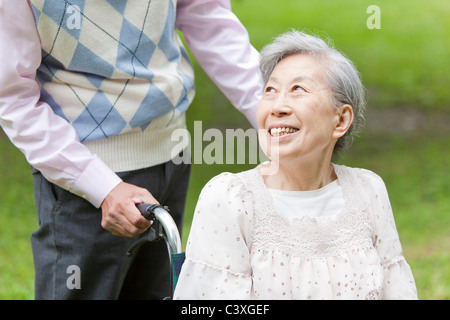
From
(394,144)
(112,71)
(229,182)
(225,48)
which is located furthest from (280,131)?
(394,144)

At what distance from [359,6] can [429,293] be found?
42.9 feet

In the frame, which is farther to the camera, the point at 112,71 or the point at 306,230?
the point at 112,71

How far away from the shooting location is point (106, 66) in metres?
2.67

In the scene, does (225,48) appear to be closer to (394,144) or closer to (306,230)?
(306,230)

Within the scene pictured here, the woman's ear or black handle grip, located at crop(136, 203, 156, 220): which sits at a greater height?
the woman's ear

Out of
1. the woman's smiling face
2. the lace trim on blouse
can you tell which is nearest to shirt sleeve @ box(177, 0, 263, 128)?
the woman's smiling face

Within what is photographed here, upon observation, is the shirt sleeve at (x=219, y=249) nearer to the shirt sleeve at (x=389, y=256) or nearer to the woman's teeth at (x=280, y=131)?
the woman's teeth at (x=280, y=131)

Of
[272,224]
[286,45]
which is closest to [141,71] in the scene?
[286,45]

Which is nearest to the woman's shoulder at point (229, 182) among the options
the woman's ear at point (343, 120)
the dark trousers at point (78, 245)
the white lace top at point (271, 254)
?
the white lace top at point (271, 254)

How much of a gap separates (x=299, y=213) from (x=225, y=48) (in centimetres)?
92

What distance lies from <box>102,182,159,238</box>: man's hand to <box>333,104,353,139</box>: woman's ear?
2.16 ft

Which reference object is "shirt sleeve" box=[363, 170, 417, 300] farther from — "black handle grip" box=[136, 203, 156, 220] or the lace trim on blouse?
"black handle grip" box=[136, 203, 156, 220]

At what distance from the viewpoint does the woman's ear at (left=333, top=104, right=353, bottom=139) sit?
8.25 ft

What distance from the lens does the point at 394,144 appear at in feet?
28.5
